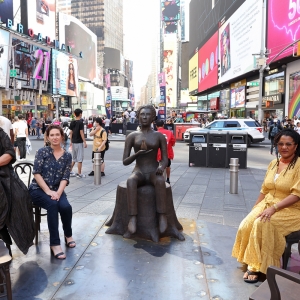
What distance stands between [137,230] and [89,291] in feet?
4.67

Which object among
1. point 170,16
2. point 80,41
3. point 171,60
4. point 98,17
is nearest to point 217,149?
point 80,41

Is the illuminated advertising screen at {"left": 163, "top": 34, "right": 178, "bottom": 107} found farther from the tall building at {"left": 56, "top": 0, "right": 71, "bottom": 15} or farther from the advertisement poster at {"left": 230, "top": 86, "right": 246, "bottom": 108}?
the advertisement poster at {"left": 230, "top": 86, "right": 246, "bottom": 108}

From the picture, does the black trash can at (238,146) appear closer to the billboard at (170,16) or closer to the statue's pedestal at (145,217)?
the statue's pedestal at (145,217)

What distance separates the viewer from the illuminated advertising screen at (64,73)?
1769 inches

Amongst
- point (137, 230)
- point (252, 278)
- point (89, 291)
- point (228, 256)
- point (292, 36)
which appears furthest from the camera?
point (292, 36)

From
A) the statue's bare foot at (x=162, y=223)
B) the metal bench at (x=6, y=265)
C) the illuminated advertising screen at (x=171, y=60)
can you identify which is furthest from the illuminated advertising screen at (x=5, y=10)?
the illuminated advertising screen at (x=171, y=60)

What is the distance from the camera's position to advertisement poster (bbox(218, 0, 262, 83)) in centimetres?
3116

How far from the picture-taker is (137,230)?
14.8ft

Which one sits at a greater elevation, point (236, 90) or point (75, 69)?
point (75, 69)

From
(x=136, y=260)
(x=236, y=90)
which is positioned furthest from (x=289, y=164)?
(x=236, y=90)

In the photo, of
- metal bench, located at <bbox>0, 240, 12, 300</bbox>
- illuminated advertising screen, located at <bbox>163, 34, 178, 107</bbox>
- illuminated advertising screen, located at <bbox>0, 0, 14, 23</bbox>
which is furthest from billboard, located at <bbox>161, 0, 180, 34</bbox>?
metal bench, located at <bbox>0, 240, 12, 300</bbox>

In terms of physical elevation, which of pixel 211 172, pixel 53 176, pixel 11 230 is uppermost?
pixel 53 176

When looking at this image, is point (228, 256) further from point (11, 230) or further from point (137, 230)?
point (11, 230)

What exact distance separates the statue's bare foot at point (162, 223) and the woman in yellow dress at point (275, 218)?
0.99 metres
